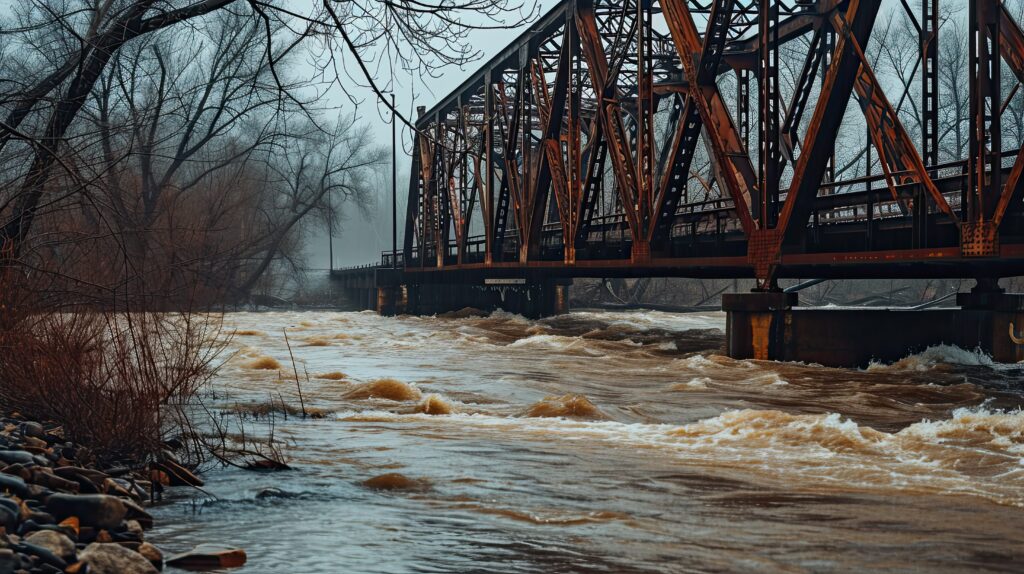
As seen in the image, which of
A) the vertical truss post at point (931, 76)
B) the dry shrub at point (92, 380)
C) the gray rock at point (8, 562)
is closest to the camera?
the gray rock at point (8, 562)

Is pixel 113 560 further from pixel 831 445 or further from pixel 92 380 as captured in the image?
pixel 831 445

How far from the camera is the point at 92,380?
9328 millimetres

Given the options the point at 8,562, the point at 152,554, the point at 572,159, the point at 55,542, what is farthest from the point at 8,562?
the point at 572,159

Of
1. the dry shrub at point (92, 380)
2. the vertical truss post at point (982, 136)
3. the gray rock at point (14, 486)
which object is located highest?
the vertical truss post at point (982, 136)

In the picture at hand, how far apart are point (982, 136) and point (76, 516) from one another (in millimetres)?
13495

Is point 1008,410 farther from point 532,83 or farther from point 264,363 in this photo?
point 532,83

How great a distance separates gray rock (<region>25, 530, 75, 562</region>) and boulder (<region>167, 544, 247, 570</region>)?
22.9 inches

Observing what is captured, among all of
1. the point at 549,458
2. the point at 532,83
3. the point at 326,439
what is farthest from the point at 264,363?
the point at 532,83

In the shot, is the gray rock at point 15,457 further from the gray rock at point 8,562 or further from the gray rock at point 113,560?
the gray rock at point 8,562

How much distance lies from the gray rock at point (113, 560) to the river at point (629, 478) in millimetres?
648

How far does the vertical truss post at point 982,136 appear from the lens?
15594 millimetres

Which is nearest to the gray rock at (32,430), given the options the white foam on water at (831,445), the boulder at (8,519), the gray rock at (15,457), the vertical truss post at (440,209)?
the gray rock at (15,457)

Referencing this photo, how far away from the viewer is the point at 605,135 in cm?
2822

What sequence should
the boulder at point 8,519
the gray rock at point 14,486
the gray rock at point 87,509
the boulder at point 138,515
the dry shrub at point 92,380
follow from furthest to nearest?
1. the dry shrub at point 92,380
2. the boulder at point 138,515
3. the gray rock at point 14,486
4. the gray rock at point 87,509
5. the boulder at point 8,519
